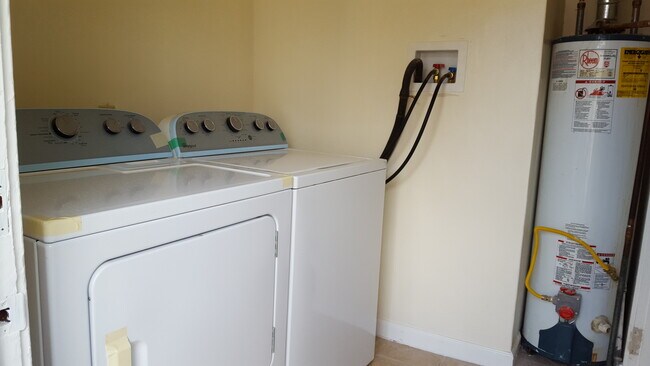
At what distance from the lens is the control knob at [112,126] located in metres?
1.45

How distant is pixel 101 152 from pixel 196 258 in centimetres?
57

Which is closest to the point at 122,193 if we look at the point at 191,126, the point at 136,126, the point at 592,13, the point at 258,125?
the point at 136,126

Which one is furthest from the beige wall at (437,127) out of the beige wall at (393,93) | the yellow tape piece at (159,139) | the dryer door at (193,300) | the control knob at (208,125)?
the dryer door at (193,300)

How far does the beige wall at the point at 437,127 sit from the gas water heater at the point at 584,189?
Answer: 0.47 feet

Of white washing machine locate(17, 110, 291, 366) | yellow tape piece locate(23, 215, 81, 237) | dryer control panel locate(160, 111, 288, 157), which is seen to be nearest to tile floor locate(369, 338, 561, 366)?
white washing machine locate(17, 110, 291, 366)

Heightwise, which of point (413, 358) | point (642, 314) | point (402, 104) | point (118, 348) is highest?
point (402, 104)

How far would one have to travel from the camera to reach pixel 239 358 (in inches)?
49.4

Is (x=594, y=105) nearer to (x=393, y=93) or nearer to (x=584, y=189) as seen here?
(x=584, y=189)

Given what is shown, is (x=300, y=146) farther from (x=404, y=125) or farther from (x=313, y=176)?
(x=313, y=176)

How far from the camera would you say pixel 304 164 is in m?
1.63

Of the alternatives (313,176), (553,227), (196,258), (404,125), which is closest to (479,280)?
(553,227)

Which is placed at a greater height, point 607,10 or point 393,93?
point 607,10

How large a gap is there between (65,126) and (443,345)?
177 cm

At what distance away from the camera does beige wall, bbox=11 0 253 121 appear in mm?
1505
